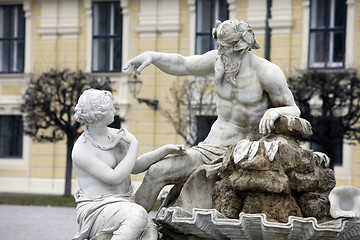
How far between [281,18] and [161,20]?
12.3 feet

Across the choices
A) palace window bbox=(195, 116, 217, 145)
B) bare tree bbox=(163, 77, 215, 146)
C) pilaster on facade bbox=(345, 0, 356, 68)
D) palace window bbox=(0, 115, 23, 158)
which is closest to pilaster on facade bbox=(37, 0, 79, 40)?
palace window bbox=(0, 115, 23, 158)

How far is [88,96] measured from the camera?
6.63m

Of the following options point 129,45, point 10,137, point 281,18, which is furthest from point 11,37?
point 281,18

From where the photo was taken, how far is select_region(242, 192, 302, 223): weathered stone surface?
20.5 ft

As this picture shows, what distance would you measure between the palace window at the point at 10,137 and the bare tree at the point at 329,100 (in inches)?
425

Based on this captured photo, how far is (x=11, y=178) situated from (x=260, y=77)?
20173 millimetres

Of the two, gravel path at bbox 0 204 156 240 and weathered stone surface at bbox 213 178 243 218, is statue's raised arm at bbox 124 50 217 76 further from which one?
gravel path at bbox 0 204 156 240

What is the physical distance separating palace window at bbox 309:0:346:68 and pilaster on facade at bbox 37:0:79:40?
7.46 metres

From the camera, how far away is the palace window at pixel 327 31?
23562 mm

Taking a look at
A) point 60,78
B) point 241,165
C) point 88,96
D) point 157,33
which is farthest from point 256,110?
point 157,33

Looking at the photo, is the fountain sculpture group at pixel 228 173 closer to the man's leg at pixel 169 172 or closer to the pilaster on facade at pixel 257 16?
the man's leg at pixel 169 172

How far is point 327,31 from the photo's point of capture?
2377cm

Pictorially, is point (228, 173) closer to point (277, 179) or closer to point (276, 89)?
point (277, 179)

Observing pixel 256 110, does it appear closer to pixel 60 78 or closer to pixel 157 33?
pixel 60 78
